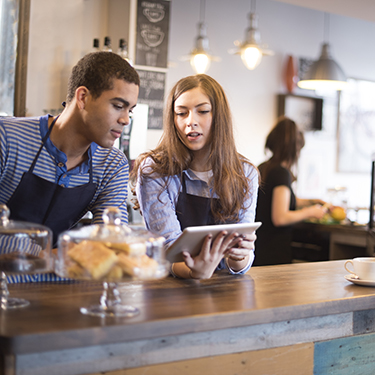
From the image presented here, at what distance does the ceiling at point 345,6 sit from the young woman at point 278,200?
134cm

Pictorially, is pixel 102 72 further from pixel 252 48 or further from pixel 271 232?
pixel 252 48

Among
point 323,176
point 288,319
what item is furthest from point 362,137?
point 288,319

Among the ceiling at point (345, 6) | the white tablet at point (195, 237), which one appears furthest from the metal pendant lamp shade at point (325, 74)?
the white tablet at point (195, 237)

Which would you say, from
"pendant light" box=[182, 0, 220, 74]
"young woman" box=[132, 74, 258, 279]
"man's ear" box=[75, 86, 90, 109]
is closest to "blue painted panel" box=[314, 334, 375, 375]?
"young woman" box=[132, 74, 258, 279]

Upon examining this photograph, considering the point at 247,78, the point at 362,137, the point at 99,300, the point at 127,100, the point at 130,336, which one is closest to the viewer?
the point at 130,336

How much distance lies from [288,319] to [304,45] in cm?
525

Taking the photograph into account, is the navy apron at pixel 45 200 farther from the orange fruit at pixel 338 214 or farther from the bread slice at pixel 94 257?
the orange fruit at pixel 338 214

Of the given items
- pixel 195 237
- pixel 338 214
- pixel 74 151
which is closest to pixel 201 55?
pixel 338 214

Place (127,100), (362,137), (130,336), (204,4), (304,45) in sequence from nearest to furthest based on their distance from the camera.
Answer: (130,336)
(127,100)
(204,4)
(304,45)
(362,137)

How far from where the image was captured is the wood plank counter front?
1124 mm

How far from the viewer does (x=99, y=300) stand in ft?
4.56

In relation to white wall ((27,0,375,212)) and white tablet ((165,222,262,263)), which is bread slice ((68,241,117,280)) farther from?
white wall ((27,0,375,212))

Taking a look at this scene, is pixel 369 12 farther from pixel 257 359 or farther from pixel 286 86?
pixel 257 359

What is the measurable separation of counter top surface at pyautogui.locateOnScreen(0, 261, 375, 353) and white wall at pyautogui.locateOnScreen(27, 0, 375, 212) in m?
2.53
